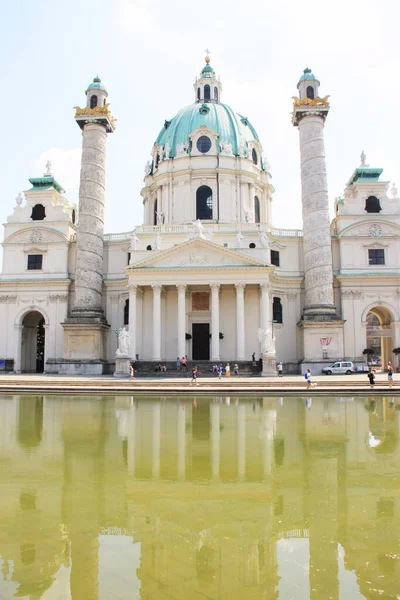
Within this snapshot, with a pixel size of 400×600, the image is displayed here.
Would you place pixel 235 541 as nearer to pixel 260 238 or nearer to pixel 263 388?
pixel 263 388

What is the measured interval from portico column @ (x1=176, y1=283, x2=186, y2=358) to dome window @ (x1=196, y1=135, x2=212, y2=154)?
17.9 meters

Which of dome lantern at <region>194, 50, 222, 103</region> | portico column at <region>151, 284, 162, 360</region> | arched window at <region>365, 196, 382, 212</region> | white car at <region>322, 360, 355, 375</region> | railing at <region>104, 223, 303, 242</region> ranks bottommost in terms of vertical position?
white car at <region>322, 360, 355, 375</region>

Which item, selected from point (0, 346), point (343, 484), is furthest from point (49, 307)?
point (343, 484)

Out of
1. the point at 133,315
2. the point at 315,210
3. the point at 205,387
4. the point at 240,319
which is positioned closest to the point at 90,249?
the point at 133,315

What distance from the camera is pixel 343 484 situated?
7.79 meters

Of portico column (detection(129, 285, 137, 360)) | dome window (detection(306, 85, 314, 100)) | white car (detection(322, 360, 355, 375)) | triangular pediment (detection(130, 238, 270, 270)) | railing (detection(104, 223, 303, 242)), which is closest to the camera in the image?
white car (detection(322, 360, 355, 375))

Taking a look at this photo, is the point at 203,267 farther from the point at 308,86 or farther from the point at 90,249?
the point at 308,86

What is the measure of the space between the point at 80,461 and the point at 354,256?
39905mm

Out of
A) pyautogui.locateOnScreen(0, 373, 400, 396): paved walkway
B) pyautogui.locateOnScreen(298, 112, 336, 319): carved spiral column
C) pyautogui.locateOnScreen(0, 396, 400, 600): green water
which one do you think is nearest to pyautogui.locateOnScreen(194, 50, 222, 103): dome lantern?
pyautogui.locateOnScreen(298, 112, 336, 319): carved spiral column

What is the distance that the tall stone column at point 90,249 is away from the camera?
41562mm

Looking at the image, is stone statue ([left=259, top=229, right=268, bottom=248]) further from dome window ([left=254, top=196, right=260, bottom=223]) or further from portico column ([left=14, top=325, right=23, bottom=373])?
portico column ([left=14, top=325, right=23, bottom=373])

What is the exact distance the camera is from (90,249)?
1713 inches

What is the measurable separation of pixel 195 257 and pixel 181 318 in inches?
209

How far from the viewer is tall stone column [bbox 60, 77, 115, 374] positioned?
41562 mm
